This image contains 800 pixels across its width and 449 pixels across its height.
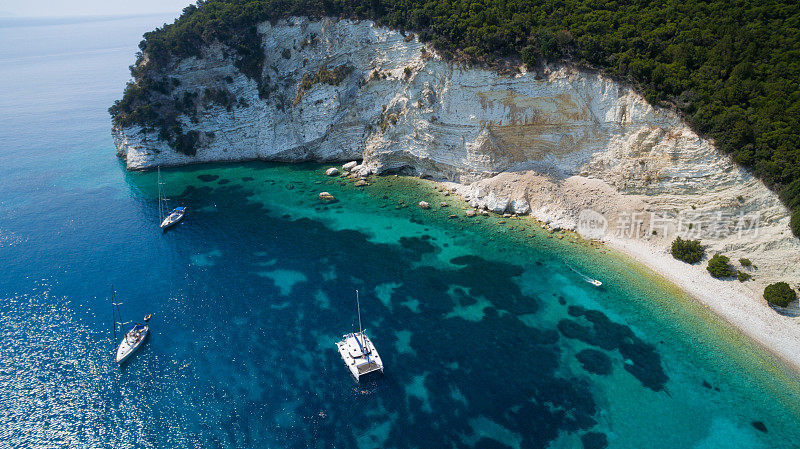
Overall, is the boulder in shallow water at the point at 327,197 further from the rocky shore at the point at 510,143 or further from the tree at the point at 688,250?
the tree at the point at 688,250

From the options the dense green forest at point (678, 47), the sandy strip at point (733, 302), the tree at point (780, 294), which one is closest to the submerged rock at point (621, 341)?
the sandy strip at point (733, 302)

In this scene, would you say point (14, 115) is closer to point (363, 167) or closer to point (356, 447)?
point (363, 167)

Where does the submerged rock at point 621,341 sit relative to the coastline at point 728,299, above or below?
below

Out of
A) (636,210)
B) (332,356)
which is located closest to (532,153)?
(636,210)

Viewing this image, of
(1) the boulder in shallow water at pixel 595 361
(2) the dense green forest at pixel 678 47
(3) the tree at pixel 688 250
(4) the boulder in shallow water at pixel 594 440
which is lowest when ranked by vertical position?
(4) the boulder in shallow water at pixel 594 440

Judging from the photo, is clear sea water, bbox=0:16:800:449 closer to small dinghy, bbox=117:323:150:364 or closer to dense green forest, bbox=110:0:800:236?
small dinghy, bbox=117:323:150:364

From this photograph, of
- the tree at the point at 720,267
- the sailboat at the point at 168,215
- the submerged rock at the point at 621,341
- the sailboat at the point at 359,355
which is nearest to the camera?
the sailboat at the point at 359,355

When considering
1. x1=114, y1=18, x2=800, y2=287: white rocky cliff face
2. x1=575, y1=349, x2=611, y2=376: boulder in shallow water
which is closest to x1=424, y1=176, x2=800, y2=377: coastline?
x1=114, y1=18, x2=800, y2=287: white rocky cliff face
